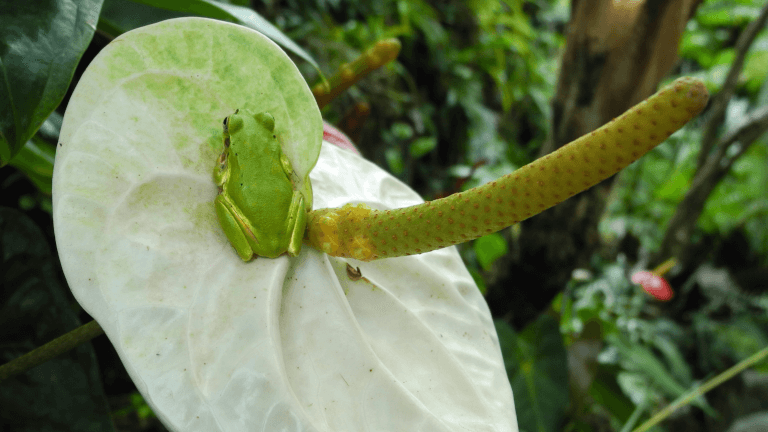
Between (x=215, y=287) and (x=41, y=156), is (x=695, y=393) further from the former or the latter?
(x=41, y=156)

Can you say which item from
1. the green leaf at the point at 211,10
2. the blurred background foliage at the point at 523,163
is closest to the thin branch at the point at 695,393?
the blurred background foliage at the point at 523,163

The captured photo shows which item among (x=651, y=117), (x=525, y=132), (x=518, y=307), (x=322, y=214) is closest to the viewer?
(x=651, y=117)

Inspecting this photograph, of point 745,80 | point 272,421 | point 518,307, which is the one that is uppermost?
point 272,421

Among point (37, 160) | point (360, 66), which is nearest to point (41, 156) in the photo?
point (37, 160)

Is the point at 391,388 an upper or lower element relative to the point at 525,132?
upper

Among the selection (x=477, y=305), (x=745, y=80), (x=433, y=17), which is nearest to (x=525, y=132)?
(x=433, y=17)

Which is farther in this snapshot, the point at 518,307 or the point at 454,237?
the point at 518,307

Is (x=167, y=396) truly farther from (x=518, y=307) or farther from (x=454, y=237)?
(x=518, y=307)
